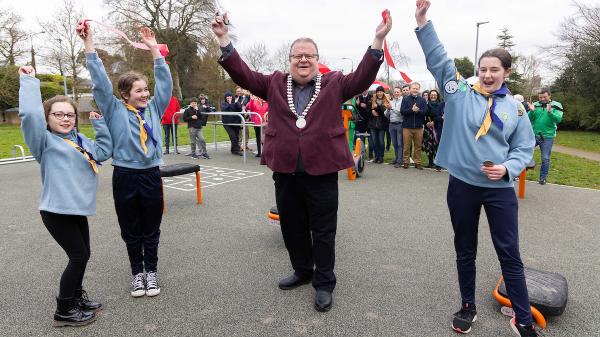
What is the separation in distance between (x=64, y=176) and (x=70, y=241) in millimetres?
416

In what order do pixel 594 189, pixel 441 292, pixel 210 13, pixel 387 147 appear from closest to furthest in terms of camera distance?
pixel 441 292
pixel 594 189
pixel 387 147
pixel 210 13

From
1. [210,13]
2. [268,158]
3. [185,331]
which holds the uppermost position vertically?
[210,13]

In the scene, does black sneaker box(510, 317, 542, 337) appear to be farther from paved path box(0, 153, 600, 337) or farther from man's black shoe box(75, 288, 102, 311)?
man's black shoe box(75, 288, 102, 311)

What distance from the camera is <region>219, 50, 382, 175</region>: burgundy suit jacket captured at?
2.78 m

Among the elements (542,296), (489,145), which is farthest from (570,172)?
(489,145)

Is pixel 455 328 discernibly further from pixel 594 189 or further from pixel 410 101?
pixel 410 101

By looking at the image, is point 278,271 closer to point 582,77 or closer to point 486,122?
point 486,122

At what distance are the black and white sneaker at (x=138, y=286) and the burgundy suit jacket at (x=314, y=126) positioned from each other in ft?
4.51

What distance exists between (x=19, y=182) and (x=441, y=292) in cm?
771

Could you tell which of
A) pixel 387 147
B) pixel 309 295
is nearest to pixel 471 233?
pixel 309 295

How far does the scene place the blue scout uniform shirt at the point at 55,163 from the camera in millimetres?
2416

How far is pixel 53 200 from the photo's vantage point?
2.54m

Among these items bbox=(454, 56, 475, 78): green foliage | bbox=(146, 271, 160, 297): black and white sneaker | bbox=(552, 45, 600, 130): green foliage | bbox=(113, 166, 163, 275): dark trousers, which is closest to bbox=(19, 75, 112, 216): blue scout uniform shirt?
bbox=(113, 166, 163, 275): dark trousers

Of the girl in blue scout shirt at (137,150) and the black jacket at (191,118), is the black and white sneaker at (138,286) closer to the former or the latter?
the girl in blue scout shirt at (137,150)
